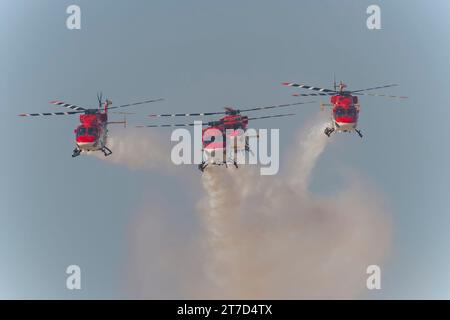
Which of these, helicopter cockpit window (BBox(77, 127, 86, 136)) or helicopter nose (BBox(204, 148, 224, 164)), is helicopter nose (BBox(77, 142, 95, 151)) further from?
helicopter nose (BBox(204, 148, 224, 164))

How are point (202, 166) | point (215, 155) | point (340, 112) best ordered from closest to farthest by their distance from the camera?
point (340, 112)
point (215, 155)
point (202, 166)

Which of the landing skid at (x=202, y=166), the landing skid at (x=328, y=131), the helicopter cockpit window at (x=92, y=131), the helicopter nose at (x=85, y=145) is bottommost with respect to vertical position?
the landing skid at (x=202, y=166)

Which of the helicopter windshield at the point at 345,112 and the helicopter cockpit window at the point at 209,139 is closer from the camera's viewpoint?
the helicopter windshield at the point at 345,112

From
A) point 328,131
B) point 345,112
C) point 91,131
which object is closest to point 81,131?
point 91,131

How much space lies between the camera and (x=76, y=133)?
3514 inches

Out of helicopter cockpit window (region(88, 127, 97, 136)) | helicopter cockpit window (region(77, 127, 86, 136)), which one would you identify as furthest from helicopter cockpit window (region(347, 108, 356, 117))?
helicopter cockpit window (region(77, 127, 86, 136))

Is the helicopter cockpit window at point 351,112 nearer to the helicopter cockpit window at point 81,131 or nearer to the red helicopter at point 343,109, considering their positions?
the red helicopter at point 343,109

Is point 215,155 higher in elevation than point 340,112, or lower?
lower

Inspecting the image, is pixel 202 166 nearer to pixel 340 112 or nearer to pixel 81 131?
pixel 81 131

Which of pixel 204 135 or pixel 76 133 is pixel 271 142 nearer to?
pixel 204 135

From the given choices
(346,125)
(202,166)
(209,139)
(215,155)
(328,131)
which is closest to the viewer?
(346,125)

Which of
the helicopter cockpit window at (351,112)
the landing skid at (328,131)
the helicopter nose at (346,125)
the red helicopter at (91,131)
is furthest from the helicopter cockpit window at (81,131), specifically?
the helicopter cockpit window at (351,112)

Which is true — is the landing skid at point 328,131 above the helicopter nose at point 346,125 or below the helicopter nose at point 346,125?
below
